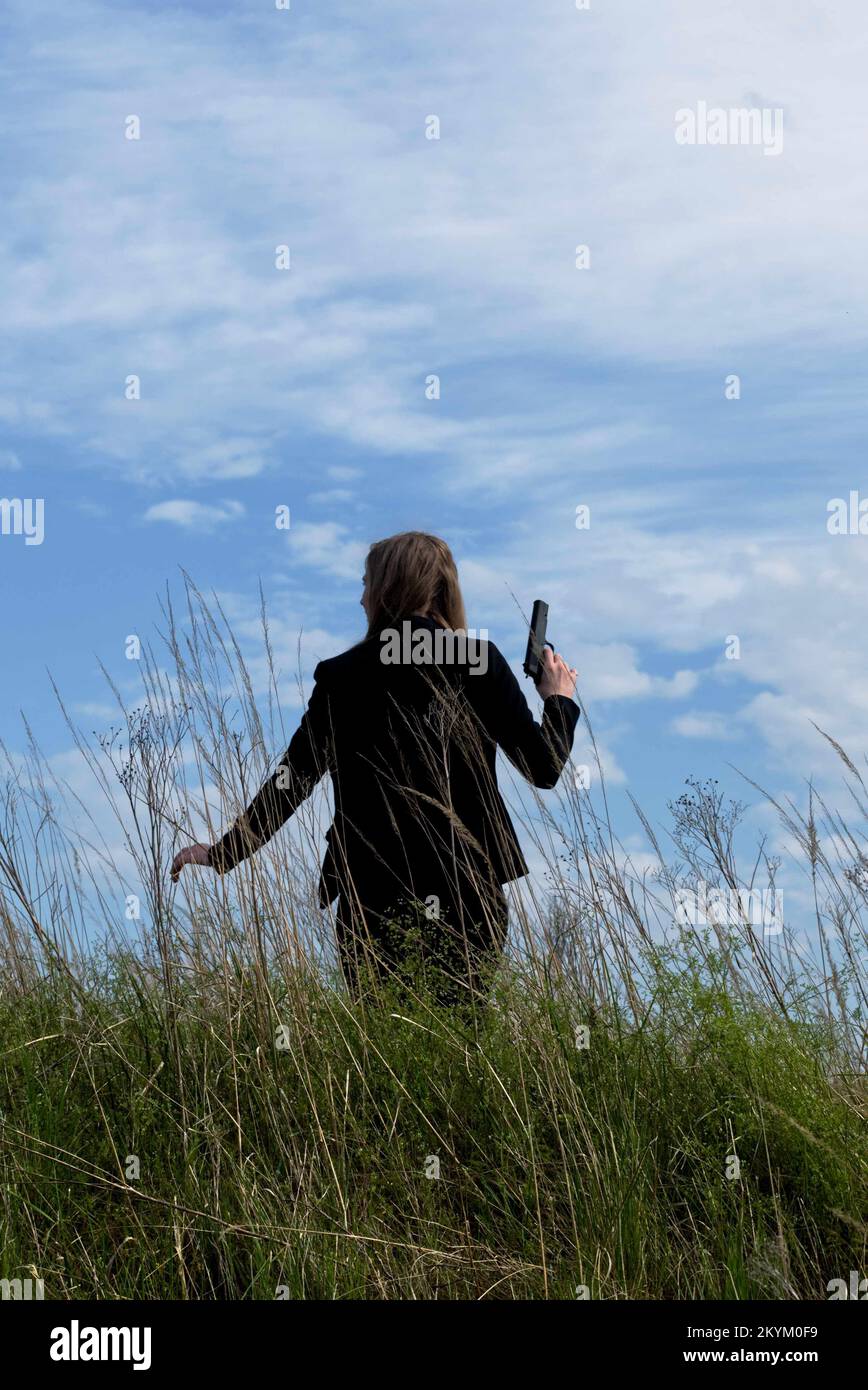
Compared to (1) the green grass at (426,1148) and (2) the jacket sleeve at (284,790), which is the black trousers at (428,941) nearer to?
(1) the green grass at (426,1148)

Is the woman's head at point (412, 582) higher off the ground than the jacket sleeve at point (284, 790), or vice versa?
the woman's head at point (412, 582)

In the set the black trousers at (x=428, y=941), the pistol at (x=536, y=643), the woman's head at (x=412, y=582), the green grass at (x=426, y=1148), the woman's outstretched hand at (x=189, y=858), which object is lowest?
the green grass at (x=426, y=1148)

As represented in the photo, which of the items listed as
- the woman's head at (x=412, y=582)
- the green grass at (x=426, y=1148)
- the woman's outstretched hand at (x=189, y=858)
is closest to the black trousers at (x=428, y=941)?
the green grass at (x=426, y=1148)

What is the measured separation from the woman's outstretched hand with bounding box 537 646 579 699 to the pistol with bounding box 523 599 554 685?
0.6 inches

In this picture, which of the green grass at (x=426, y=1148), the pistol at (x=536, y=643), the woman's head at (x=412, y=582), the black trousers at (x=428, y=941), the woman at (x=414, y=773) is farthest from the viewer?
the woman's head at (x=412, y=582)

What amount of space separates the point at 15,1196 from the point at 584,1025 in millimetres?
1567

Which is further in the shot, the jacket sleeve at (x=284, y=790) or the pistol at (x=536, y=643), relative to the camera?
the pistol at (x=536, y=643)

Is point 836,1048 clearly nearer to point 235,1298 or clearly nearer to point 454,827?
point 454,827

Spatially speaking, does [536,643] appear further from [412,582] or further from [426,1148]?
[426,1148]

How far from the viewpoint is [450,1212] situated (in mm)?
3064

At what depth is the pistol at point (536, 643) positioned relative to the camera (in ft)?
12.9

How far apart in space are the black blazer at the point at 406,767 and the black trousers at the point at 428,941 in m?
0.06
